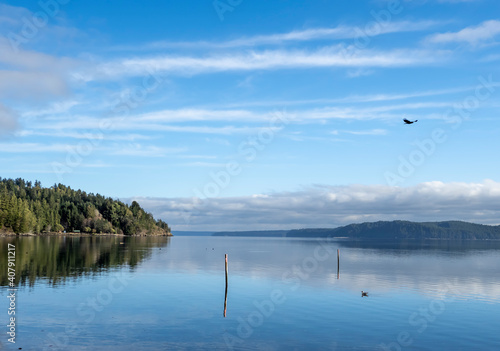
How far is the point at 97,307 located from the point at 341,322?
3058 cm

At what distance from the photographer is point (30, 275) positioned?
81188 millimetres

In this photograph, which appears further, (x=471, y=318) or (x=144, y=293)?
(x=144, y=293)

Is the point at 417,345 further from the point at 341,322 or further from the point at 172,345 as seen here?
the point at 172,345

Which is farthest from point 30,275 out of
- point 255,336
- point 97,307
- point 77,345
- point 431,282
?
point 431,282

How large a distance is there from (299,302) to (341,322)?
1423 cm

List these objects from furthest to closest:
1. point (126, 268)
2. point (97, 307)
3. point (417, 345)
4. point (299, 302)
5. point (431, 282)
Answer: point (126, 268) → point (431, 282) → point (299, 302) → point (97, 307) → point (417, 345)

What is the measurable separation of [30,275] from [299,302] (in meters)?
50.0

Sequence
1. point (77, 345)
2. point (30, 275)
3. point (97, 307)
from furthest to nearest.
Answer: point (30, 275) → point (97, 307) → point (77, 345)

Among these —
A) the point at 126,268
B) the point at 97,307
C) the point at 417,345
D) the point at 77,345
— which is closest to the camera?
the point at 77,345

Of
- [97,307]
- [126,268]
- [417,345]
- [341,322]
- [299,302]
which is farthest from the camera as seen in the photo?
[126,268]

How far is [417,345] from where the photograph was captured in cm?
4419

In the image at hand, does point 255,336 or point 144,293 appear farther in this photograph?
point 144,293

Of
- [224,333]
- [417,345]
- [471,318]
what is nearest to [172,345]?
[224,333]

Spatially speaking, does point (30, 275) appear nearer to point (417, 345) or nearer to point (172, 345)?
point (172, 345)
